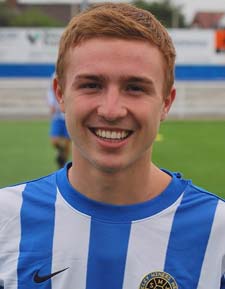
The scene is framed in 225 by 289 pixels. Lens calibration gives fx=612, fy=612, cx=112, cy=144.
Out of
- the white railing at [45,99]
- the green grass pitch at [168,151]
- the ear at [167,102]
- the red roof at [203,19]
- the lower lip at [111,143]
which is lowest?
the red roof at [203,19]

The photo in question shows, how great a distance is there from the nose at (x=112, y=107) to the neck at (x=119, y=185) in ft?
0.67

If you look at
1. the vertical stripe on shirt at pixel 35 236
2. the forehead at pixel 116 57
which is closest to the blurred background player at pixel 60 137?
the vertical stripe on shirt at pixel 35 236

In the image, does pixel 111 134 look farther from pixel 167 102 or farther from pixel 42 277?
pixel 42 277

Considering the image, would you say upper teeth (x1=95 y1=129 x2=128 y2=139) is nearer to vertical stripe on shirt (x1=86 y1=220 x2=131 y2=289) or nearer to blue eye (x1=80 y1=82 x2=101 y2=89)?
blue eye (x1=80 y1=82 x2=101 y2=89)

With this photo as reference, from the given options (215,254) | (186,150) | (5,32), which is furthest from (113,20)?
(5,32)

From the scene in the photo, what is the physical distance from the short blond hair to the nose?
17 cm

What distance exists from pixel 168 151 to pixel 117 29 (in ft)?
30.6

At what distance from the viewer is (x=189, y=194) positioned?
185 centimetres

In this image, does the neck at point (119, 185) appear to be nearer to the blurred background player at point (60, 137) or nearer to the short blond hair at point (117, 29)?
the short blond hair at point (117, 29)

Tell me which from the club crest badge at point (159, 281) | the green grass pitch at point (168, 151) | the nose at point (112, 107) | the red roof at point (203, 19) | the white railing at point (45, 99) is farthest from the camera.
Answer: the red roof at point (203, 19)

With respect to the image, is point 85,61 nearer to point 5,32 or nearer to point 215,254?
point 215,254

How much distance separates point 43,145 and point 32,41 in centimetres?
669

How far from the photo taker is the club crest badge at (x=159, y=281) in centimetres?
172

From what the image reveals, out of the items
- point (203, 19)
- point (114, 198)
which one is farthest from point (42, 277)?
point (203, 19)
